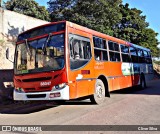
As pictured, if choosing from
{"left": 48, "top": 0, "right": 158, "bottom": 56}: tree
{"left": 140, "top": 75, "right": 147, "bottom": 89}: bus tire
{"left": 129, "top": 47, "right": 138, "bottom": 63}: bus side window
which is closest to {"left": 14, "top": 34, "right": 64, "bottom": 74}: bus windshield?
{"left": 129, "top": 47, "right": 138, "bottom": 63}: bus side window

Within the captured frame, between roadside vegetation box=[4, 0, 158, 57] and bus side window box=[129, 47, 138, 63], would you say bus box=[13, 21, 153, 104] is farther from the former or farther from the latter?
roadside vegetation box=[4, 0, 158, 57]

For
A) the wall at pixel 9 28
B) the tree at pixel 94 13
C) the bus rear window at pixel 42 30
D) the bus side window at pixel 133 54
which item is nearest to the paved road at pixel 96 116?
the bus rear window at pixel 42 30

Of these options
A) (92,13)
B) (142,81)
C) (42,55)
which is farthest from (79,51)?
(92,13)

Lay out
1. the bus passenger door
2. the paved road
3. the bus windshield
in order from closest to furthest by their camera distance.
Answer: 1. the paved road
2. the bus windshield
3. the bus passenger door

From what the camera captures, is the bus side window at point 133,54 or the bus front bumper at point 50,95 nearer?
the bus front bumper at point 50,95

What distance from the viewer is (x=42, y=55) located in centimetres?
807

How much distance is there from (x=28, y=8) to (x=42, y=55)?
26.8 m

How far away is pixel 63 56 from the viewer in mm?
7809

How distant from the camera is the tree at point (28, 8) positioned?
3233 centimetres

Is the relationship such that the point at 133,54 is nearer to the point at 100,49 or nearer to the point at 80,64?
the point at 100,49

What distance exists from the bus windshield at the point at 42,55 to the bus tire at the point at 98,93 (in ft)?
7.30

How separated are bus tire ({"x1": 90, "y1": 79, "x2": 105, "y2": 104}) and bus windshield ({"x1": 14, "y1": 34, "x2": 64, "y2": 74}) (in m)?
2.23

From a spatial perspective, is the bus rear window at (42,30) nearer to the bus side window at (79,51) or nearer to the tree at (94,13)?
the bus side window at (79,51)

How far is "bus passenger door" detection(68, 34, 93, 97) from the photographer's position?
8078mm
